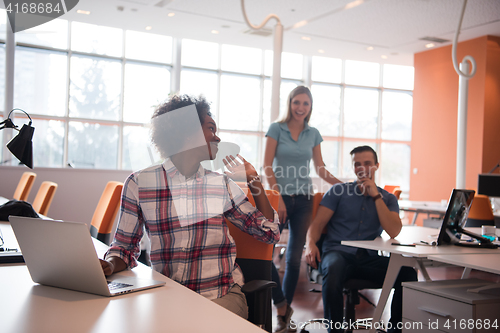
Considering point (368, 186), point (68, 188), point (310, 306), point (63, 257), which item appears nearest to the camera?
point (63, 257)

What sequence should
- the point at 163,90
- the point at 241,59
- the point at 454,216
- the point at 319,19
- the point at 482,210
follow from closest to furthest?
the point at 454,216 → the point at 482,210 → the point at 319,19 → the point at 163,90 → the point at 241,59

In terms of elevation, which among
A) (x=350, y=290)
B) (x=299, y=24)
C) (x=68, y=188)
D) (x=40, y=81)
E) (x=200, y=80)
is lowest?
(x=350, y=290)

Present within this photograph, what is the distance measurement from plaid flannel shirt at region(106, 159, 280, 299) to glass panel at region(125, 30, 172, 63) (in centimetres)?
743

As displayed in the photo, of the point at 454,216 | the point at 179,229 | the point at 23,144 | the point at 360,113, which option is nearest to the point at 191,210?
the point at 179,229

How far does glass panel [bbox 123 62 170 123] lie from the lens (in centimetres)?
835

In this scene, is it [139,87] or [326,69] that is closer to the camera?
[139,87]

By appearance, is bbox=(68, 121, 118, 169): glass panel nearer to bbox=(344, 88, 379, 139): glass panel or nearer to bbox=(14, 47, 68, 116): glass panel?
bbox=(14, 47, 68, 116): glass panel

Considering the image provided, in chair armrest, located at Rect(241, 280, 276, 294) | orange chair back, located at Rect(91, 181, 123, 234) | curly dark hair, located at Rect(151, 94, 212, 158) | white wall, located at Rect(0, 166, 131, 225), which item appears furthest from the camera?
white wall, located at Rect(0, 166, 131, 225)

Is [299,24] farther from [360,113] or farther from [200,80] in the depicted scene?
[360,113]

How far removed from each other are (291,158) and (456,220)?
106 cm

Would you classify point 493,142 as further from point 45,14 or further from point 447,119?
point 45,14

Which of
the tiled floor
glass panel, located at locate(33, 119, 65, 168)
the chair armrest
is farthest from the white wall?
the chair armrest

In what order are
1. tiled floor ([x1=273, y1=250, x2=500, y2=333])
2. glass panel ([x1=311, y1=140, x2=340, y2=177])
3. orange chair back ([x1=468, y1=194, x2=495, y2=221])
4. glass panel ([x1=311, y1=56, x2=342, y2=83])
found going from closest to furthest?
1. tiled floor ([x1=273, y1=250, x2=500, y2=333])
2. orange chair back ([x1=468, y1=194, x2=495, y2=221])
3. glass panel ([x1=311, y1=56, x2=342, y2=83])
4. glass panel ([x1=311, y1=140, x2=340, y2=177])

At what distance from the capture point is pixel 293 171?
2818 mm
